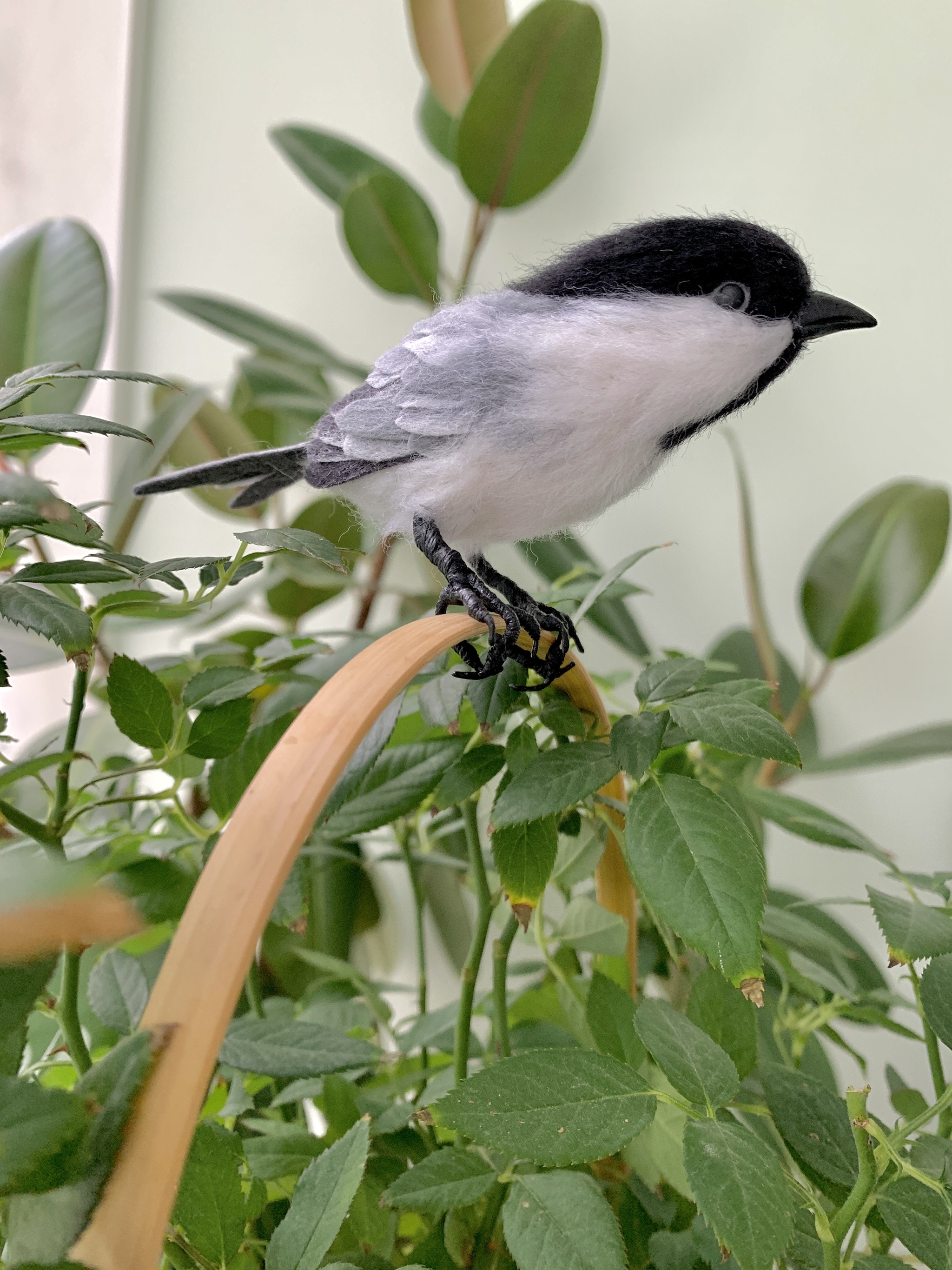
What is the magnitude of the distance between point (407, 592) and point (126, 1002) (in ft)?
2.23

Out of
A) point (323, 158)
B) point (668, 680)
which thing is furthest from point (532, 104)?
point (668, 680)

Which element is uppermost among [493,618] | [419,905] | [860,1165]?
[493,618]

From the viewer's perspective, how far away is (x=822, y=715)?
106cm

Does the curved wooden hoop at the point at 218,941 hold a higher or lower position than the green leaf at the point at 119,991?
higher

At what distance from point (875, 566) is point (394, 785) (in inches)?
24.8

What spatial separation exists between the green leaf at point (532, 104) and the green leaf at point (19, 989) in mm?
791

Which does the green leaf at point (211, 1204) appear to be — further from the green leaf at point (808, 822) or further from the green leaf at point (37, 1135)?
the green leaf at point (808, 822)

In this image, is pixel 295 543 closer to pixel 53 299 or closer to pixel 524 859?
pixel 524 859

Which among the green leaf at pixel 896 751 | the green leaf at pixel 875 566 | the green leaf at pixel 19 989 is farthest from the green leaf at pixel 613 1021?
the green leaf at pixel 875 566

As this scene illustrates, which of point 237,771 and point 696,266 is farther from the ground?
point 696,266

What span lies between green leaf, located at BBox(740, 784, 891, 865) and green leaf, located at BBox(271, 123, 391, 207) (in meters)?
0.80

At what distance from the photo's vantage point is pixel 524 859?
1.09 feet

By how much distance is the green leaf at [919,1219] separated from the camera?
261 mm

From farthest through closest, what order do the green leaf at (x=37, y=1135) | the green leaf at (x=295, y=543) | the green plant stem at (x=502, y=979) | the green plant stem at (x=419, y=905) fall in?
the green plant stem at (x=419, y=905)
the green plant stem at (x=502, y=979)
the green leaf at (x=295, y=543)
the green leaf at (x=37, y=1135)
